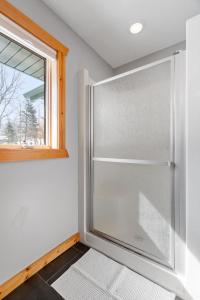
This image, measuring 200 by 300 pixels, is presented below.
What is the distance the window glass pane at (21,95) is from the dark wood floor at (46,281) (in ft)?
3.65

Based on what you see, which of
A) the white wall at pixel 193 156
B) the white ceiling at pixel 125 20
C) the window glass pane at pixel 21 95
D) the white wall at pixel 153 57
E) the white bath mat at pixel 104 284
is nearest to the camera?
the white wall at pixel 193 156

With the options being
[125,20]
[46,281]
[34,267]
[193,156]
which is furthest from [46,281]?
[125,20]

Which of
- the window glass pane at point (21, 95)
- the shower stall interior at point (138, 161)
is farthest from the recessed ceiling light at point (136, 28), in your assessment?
the window glass pane at point (21, 95)

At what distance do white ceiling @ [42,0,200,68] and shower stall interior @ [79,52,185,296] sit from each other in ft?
1.88

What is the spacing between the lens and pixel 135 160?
1340 mm

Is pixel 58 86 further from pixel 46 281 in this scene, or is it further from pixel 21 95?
pixel 46 281

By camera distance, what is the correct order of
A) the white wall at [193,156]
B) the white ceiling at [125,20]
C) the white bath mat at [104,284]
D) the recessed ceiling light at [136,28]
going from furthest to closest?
the recessed ceiling light at [136,28]
the white ceiling at [125,20]
the white bath mat at [104,284]
the white wall at [193,156]

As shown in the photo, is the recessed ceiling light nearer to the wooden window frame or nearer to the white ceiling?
the white ceiling

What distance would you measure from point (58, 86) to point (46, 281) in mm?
1705

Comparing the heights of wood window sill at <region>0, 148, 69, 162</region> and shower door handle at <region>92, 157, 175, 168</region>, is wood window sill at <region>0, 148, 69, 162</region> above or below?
above

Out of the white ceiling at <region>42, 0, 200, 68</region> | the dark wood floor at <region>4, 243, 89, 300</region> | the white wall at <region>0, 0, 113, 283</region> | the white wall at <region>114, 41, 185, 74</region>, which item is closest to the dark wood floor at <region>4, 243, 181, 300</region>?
the dark wood floor at <region>4, 243, 89, 300</region>

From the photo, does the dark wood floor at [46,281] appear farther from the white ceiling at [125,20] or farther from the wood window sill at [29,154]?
the white ceiling at [125,20]

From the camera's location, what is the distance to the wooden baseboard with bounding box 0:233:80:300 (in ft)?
3.73

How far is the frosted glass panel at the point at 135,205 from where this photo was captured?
120cm
